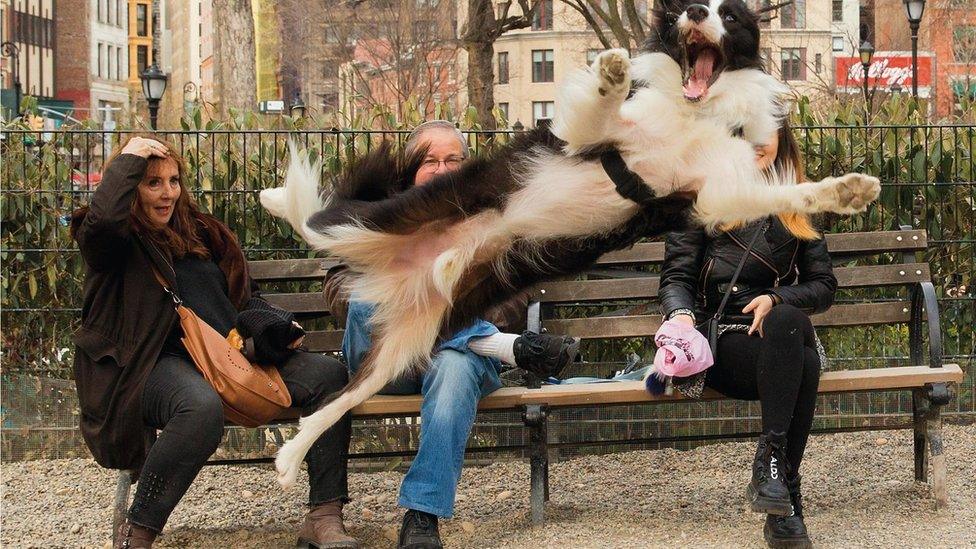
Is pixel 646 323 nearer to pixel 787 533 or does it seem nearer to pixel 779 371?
pixel 779 371

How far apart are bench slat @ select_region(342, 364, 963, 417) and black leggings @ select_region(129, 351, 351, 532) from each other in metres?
0.19

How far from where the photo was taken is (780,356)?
4.39 metres

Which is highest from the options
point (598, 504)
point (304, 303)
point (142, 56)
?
point (142, 56)

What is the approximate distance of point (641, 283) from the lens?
5.49 metres

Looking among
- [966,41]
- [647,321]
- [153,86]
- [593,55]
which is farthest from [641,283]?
[966,41]

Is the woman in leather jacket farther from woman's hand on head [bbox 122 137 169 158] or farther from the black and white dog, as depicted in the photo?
woman's hand on head [bbox 122 137 169 158]

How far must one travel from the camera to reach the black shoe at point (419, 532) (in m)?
4.23

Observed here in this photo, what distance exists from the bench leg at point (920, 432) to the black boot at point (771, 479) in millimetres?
1031

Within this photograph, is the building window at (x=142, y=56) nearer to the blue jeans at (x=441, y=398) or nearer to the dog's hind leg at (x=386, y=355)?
the blue jeans at (x=441, y=398)

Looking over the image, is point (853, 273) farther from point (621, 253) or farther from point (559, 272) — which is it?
point (559, 272)

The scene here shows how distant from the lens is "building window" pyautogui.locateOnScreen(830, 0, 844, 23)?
148 feet

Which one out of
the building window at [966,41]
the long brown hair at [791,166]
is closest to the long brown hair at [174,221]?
the long brown hair at [791,166]

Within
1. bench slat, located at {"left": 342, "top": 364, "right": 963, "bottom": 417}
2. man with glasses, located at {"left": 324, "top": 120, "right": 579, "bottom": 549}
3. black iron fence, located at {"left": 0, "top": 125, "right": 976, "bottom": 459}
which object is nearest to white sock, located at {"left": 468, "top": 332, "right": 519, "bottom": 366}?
man with glasses, located at {"left": 324, "top": 120, "right": 579, "bottom": 549}

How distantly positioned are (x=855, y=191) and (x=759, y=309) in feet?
3.26
